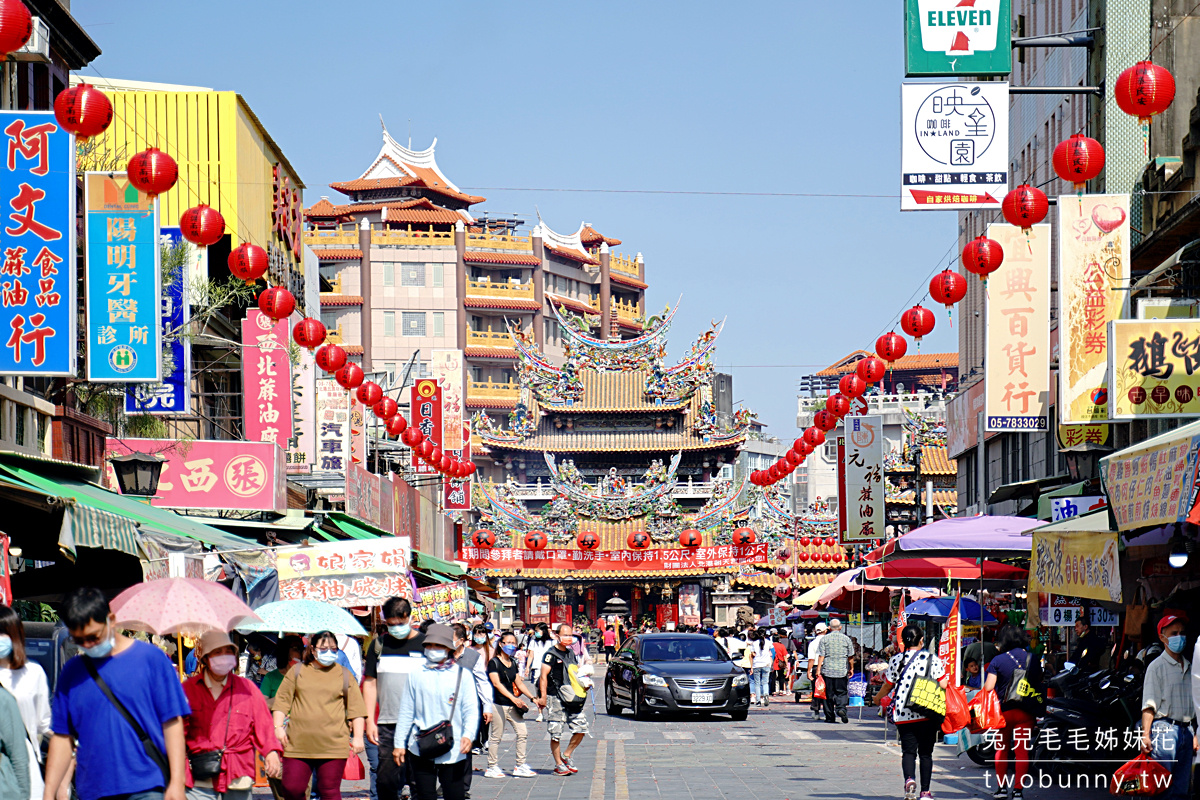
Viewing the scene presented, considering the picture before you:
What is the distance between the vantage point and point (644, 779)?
14977 millimetres

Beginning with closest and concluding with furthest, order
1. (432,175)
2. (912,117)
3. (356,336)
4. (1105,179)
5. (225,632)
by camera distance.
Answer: (225,632)
(912,117)
(1105,179)
(356,336)
(432,175)

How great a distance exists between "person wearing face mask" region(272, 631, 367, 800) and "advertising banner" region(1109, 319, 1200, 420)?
382 inches

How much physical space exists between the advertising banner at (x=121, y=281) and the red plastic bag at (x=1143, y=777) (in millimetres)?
10001

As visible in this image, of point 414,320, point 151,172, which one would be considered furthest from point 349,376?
point 414,320

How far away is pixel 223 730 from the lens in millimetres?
8469

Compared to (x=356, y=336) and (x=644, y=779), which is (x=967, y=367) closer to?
(x=644, y=779)

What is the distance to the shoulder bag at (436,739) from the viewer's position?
981cm

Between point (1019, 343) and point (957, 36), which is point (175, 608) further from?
point (1019, 343)

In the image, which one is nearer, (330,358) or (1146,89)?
(1146,89)

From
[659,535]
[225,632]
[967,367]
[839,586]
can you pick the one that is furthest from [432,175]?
[225,632]

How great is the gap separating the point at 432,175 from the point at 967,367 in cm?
5433

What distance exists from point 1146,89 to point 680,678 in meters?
13.7

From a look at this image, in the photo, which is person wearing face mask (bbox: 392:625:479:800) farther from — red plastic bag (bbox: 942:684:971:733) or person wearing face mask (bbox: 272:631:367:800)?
red plastic bag (bbox: 942:684:971:733)

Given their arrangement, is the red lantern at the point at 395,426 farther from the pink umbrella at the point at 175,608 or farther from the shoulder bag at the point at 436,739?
the pink umbrella at the point at 175,608
